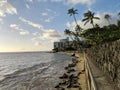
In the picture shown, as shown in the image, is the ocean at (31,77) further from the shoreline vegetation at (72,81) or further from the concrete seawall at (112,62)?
the concrete seawall at (112,62)

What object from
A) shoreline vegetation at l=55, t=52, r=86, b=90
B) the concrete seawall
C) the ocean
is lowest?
the ocean

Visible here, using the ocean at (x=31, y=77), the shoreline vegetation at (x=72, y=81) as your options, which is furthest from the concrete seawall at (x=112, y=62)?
the ocean at (x=31, y=77)

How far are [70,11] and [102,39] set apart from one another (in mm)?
40376

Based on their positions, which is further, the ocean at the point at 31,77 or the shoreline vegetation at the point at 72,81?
the ocean at the point at 31,77

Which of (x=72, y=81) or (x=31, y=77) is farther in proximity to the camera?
(x=31, y=77)

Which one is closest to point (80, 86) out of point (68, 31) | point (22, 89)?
point (22, 89)

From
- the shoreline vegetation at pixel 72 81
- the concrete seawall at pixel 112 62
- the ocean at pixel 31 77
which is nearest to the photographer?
the concrete seawall at pixel 112 62

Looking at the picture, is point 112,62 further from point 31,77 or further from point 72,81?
point 31,77

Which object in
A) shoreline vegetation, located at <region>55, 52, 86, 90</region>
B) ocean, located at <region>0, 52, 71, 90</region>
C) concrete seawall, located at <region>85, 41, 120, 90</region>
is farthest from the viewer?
ocean, located at <region>0, 52, 71, 90</region>

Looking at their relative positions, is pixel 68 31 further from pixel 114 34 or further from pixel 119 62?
pixel 119 62

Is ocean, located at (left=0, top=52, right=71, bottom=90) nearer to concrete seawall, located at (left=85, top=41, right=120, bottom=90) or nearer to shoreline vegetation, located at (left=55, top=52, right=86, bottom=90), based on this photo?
shoreline vegetation, located at (left=55, top=52, right=86, bottom=90)

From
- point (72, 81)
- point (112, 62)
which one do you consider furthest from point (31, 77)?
point (112, 62)

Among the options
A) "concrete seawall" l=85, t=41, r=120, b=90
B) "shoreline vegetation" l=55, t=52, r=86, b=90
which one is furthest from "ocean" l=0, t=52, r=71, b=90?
"concrete seawall" l=85, t=41, r=120, b=90

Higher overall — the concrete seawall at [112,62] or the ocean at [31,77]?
the concrete seawall at [112,62]
